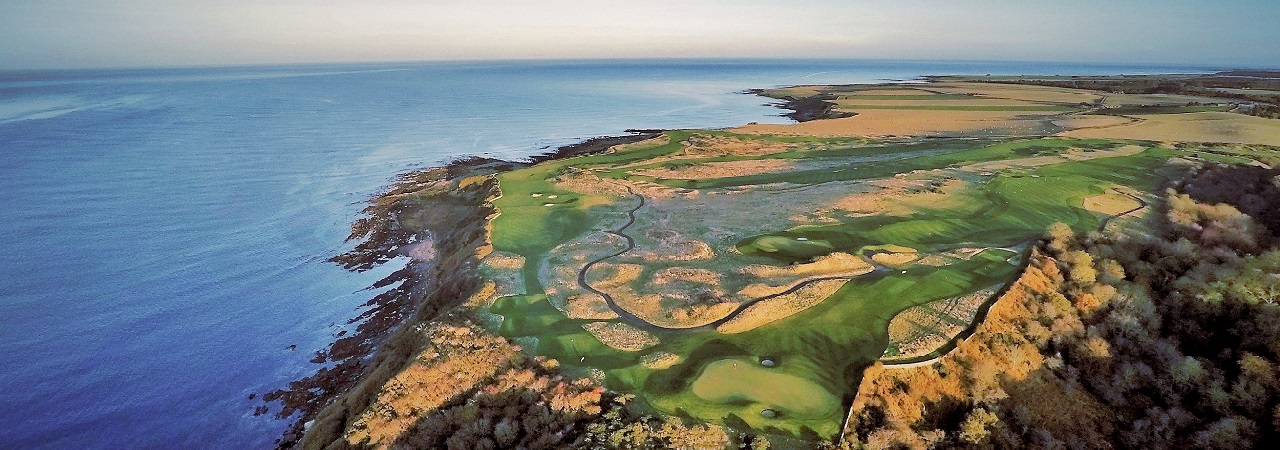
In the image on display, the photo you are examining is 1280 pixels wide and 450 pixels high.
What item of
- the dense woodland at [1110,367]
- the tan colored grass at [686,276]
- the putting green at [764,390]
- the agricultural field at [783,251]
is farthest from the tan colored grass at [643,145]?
the putting green at [764,390]

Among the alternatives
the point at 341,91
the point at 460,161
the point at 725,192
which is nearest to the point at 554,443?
the point at 725,192

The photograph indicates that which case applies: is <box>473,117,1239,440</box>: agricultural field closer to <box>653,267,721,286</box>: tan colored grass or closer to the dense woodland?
<box>653,267,721,286</box>: tan colored grass

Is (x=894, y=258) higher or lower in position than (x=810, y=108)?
lower

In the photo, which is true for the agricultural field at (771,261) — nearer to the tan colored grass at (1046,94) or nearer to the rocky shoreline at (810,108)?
the rocky shoreline at (810,108)

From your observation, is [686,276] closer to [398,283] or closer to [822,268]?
[822,268]

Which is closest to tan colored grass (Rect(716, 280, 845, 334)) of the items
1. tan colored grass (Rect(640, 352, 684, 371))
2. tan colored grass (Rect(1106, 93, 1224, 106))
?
tan colored grass (Rect(640, 352, 684, 371))

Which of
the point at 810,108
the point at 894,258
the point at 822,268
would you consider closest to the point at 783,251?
the point at 822,268
